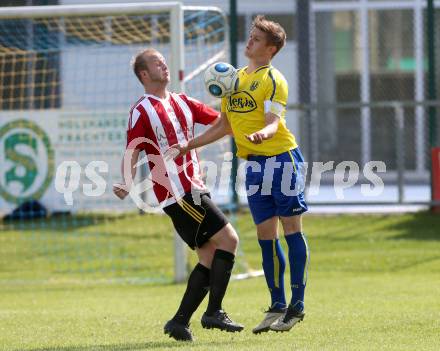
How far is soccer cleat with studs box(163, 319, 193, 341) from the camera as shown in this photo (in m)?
6.45

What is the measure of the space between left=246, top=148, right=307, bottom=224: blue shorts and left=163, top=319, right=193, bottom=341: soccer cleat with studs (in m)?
0.89

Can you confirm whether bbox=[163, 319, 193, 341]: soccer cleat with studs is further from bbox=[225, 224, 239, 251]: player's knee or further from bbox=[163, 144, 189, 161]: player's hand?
bbox=[163, 144, 189, 161]: player's hand

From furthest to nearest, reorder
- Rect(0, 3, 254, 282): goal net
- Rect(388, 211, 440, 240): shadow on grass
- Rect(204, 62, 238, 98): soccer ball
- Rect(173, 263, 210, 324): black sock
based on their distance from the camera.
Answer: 1. Rect(388, 211, 440, 240): shadow on grass
2. Rect(0, 3, 254, 282): goal net
3. Rect(173, 263, 210, 324): black sock
4. Rect(204, 62, 238, 98): soccer ball

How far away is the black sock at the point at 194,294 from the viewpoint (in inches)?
256

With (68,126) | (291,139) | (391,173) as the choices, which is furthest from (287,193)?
(391,173)

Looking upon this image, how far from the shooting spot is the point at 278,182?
645 centimetres

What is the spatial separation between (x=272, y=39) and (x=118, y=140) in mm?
7715

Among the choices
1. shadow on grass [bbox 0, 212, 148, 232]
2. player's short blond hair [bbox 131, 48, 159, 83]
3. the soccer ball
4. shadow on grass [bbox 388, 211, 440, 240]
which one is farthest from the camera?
shadow on grass [bbox 0, 212, 148, 232]

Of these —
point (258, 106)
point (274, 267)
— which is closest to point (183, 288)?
point (274, 267)

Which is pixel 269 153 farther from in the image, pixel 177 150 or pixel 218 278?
pixel 218 278

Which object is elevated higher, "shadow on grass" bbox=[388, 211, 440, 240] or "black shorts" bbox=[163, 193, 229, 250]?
"black shorts" bbox=[163, 193, 229, 250]

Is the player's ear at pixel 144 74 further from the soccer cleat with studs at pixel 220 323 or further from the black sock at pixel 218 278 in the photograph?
the soccer cleat with studs at pixel 220 323

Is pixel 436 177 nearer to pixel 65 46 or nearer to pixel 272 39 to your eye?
pixel 65 46

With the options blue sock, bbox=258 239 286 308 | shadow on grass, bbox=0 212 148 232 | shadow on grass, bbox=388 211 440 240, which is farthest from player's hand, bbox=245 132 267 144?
shadow on grass, bbox=0 212 148 232
